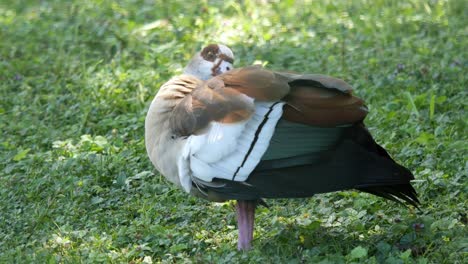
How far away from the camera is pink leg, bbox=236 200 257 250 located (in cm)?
423

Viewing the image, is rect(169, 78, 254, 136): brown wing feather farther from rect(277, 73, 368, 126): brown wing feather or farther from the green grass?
the green grass

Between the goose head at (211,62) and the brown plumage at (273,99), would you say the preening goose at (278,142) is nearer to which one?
the brown plumage at (273,99)

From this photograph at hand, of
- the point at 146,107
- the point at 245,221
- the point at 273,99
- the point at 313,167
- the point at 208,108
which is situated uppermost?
the point at 273,99

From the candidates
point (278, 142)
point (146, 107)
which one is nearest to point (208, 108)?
point (278, 142)

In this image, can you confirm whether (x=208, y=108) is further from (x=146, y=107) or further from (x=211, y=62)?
(x=146, y=107)

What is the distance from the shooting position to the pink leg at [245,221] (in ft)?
13.9

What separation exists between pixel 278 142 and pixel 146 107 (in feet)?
8.02

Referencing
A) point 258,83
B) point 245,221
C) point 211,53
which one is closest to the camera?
point 258,83

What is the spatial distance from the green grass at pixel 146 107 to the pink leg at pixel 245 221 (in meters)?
0.07

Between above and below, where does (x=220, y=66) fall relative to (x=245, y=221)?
above

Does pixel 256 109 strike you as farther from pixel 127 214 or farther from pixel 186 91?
pixel 127 214

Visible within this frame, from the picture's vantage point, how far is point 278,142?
395cm

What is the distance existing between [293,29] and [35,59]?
2076 millimetres

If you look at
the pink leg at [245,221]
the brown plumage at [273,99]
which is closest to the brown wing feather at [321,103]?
the brown plumage at [273,99]
